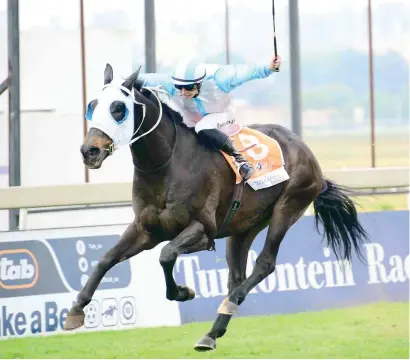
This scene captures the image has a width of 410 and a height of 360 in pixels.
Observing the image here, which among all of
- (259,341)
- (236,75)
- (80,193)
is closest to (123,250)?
(236,75)

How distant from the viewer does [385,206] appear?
12.9 meters

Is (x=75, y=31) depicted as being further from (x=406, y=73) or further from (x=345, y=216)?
Answer: (x=406, y=73)

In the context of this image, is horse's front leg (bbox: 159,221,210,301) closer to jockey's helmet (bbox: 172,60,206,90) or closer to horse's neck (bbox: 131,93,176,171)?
horse's neck (bbox: 131,93,176,171)

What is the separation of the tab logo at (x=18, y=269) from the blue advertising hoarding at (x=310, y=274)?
1.40m

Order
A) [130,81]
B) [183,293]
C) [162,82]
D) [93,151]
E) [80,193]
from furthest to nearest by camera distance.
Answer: [80,193]
[162,82]
[183,293]
[130,81]
[93,151]

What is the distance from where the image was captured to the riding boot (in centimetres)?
690

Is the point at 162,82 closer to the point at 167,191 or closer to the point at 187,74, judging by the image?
the point at 187,74

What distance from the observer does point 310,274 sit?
426 inches

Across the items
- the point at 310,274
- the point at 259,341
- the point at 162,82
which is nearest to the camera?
the point at 162,82

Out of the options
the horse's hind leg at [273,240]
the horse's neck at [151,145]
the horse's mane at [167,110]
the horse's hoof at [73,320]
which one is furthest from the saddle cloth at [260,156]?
the horse's hoof at [73,320]

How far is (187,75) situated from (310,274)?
183 inches

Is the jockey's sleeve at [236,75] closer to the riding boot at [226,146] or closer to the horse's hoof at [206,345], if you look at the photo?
the riding boot at [226,146]

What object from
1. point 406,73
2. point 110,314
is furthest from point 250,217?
point 406,73

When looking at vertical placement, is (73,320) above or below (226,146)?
below
